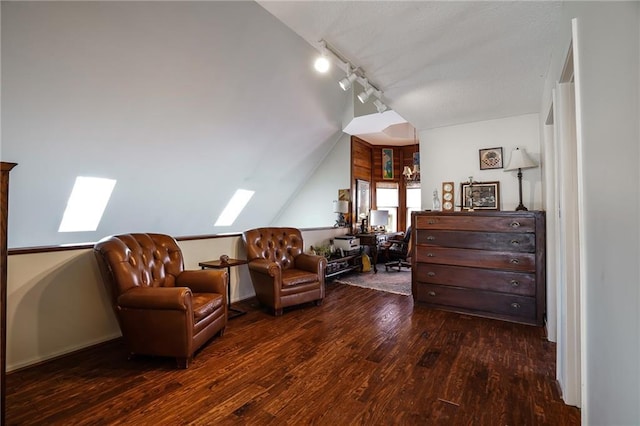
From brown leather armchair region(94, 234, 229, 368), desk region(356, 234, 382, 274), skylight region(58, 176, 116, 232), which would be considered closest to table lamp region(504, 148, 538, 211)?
desk region(356, 234, 382, 274)

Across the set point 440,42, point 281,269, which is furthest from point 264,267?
point 440,42

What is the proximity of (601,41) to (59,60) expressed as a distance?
407 centimetres

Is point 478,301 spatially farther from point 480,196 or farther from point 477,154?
point 477,154

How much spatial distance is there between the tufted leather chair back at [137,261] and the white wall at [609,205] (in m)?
2.85

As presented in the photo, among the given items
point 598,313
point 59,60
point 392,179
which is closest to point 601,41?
point 598,313

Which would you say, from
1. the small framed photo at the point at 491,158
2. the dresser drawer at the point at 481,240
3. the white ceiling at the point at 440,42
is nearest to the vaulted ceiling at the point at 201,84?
the white ceiling at the point at 440,42

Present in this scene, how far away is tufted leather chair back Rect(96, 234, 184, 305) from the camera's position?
92.1 inches

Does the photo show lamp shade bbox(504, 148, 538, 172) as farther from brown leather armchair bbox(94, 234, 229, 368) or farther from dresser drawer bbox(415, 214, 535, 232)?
brown leather armchair bbox(94, 234, 229, 368)

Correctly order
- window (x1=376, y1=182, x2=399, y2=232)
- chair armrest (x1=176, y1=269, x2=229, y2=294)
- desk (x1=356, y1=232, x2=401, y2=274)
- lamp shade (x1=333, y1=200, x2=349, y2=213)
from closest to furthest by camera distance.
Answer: chair armrest (x1=176, y1=269, x2=229, y2=294) → desk (x1=356, y1=232, x2=401, y2=274) → lamp shade (x1=333, y1=200, x2=349, y2=213) → window (x1=376, y1=182, x2=399, y2=232)

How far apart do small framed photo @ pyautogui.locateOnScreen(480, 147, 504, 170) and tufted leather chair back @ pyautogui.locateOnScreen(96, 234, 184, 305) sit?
12.5 feet

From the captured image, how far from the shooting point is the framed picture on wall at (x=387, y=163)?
7.70m

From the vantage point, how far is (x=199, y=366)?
230cm

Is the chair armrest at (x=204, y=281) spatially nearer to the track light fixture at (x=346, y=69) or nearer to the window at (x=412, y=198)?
the track light fixture at (x=346, y=69)

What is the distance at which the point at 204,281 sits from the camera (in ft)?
9.28
